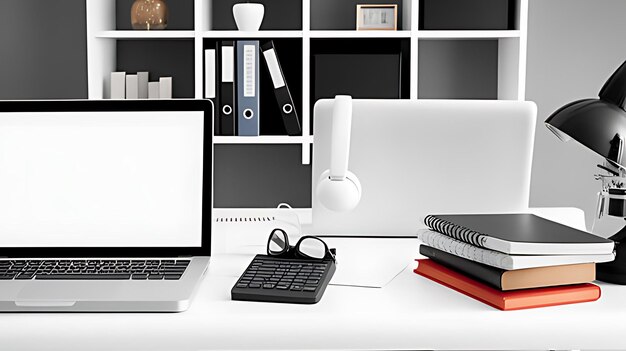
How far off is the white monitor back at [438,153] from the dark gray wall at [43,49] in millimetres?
1934

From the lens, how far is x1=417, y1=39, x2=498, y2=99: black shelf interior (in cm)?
303

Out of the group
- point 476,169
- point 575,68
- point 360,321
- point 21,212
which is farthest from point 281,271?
point 575,68

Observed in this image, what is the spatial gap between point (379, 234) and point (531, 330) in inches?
23.6

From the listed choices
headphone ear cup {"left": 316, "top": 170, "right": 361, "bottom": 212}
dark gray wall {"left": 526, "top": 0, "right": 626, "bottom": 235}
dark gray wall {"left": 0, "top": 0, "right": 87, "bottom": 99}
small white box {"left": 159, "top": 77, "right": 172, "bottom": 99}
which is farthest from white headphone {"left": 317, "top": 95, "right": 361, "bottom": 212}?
dark gray wall {"left": 0, "top": 0, "right": 87, "bottom": 99}

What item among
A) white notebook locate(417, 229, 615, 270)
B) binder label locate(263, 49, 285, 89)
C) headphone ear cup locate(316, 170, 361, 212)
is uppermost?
binder label locate(263, 49, 285, 89)

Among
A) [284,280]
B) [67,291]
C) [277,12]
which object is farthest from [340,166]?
[277,12]

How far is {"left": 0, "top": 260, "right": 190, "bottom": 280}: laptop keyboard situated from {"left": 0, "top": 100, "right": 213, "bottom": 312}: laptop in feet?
0.12

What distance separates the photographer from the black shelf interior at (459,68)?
3.03m

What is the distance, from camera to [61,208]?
1.22m

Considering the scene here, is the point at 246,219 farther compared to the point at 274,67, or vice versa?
the point at 274,67

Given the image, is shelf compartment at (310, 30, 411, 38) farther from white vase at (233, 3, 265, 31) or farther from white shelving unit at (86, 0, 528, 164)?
white vase at (233, 3, 265, 31)

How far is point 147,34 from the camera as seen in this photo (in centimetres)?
279

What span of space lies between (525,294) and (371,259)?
354 millimetres

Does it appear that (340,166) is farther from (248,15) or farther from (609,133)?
(248,15)
